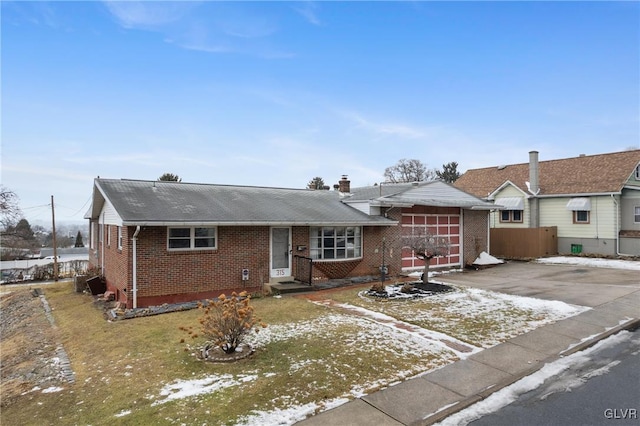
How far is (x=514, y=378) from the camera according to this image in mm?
5656

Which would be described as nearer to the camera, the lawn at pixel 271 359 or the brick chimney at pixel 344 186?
the lawn at pixel 271 359

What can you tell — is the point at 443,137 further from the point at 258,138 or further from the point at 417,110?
the point at 258,138

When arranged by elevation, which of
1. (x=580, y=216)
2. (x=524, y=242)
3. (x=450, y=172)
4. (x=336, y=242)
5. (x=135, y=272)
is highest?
(x=450, y=172)

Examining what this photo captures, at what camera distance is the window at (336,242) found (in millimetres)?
14328

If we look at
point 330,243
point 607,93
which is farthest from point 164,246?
point 607,93

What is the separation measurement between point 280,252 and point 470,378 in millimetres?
8696

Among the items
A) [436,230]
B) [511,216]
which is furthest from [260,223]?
[511,216]

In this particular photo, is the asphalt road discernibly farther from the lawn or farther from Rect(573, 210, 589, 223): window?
Rect(573, 210, 589, 223): window

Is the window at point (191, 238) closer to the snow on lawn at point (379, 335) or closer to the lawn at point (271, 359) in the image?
the lawn at point (271, 359)

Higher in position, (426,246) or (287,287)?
(426,246)

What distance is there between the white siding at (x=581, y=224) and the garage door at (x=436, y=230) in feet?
31.9

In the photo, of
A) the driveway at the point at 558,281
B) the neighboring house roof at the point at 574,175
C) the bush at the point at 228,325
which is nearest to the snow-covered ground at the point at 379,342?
the bush at the point at 228,325

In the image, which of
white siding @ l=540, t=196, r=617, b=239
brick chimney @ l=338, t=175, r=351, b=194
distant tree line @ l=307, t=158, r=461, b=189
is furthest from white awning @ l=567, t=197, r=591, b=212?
distant tree line @ l=307, t=158, r=461, b=189

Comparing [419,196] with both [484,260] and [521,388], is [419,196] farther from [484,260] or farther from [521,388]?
[521,388]
